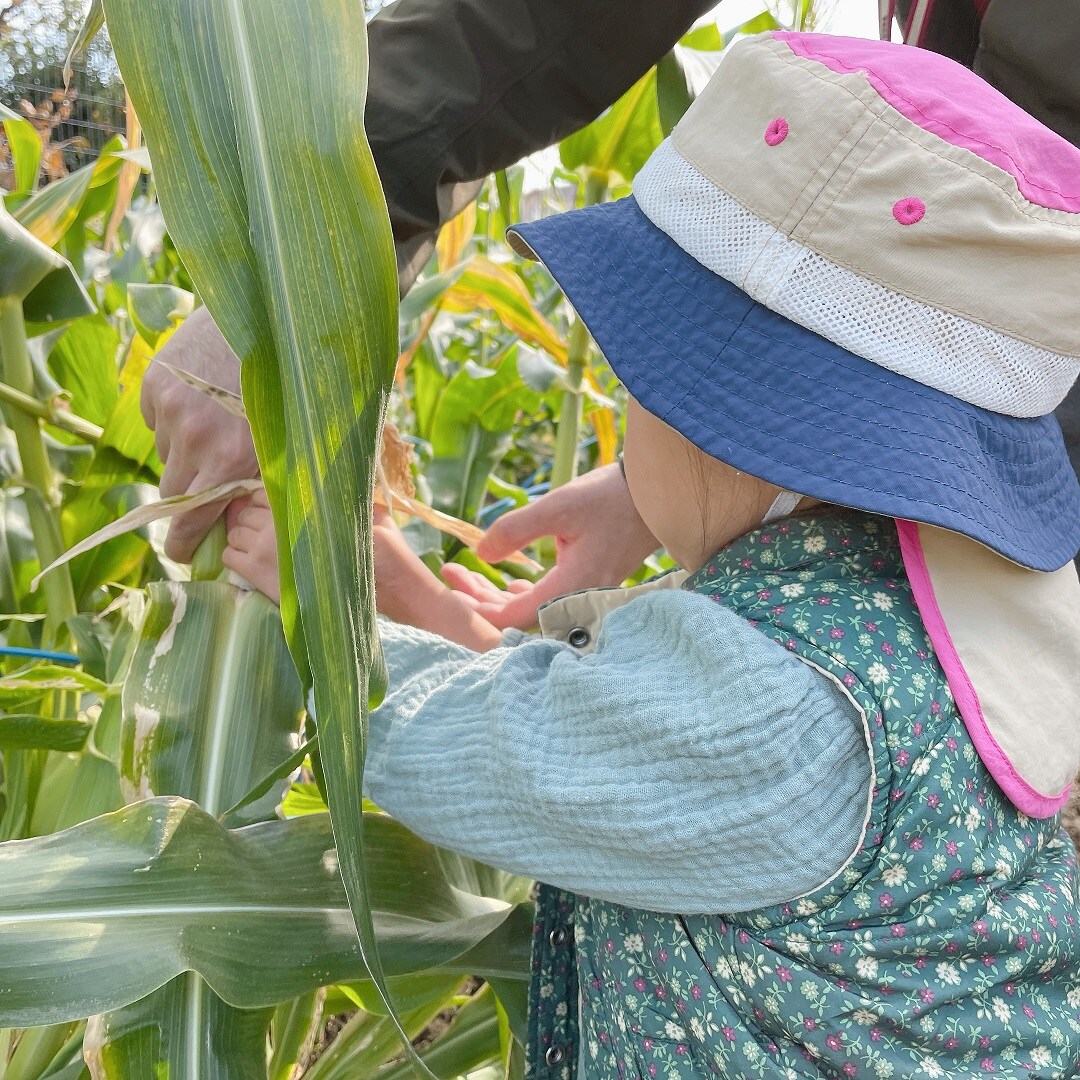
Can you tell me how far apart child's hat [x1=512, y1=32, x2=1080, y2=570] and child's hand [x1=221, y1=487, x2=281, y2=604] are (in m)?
0.25

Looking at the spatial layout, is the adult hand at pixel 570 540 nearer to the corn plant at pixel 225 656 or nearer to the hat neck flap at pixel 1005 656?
the corn plant at pixel 225 656

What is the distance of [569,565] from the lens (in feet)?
3.00

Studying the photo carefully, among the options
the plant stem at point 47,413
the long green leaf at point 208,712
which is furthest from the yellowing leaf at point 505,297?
the long green leaf at point 208,712

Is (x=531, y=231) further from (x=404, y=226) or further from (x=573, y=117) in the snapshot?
(x=573, y=117)

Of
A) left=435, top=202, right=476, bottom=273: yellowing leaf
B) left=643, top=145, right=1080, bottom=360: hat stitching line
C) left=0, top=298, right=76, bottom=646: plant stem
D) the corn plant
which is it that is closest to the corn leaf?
the corn plant

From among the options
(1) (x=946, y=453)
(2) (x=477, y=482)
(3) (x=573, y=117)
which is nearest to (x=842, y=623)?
(1) (x=946, y=453)

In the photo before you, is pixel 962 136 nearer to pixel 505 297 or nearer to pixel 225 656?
pixel 225 656

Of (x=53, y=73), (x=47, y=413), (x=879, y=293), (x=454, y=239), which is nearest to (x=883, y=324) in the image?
(x=879, y=293)

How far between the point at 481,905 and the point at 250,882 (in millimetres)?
219

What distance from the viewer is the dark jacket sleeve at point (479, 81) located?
78 centimetres

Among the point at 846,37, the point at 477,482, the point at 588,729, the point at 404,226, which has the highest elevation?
the point at 846,37

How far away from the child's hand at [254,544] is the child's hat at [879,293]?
25 centimetres

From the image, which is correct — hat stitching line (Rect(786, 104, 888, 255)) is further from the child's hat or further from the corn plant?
the corn plant

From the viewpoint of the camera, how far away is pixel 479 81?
0.81 m
